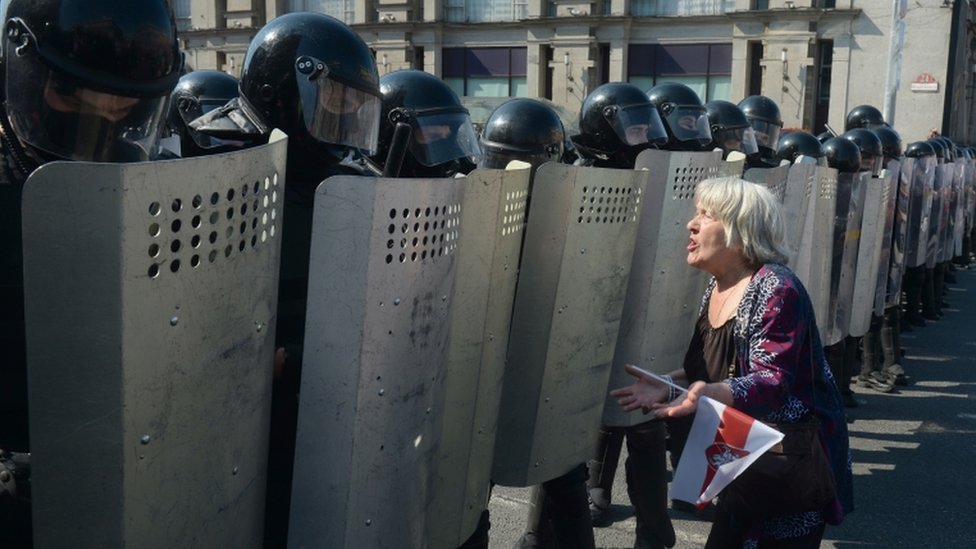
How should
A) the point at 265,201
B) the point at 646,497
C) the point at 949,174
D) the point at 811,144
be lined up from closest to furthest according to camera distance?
1. the point at 265,201
2. the point at 646,497
3. the point at 811,144
4. the point at 949,174

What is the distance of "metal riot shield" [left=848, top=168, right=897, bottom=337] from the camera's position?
6.36m

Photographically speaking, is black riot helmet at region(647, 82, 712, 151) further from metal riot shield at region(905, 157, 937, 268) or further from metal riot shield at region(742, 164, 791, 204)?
metal riot shield at region(905, 157, 937, 268)

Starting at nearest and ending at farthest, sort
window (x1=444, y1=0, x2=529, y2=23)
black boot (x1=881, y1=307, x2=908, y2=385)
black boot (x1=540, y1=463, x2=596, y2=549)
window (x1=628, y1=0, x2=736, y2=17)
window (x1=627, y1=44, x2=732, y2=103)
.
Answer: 1. black boot (x1=540, y1=463, x2=596, y2=549)
2. black boot (x1=881, y1=307, x2=908, y2=385)
3. window (x1=628, y1=0, x2=736, y2=17)
4. window (x1=627, y1=44, x2=732, y2=103)
5. window (x1=444, y1=0, x2=529, y2=23)

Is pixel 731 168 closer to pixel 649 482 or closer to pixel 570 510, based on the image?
pixel 649 482

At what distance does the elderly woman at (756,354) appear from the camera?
8.52 ft

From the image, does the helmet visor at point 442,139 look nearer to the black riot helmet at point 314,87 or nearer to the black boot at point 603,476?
the black riot helmet at point 314,87

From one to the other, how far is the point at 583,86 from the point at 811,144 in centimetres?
2684

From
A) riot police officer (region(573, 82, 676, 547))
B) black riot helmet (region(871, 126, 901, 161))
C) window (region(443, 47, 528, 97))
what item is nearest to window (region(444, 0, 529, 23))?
window (region(443, 47, 528, 97))

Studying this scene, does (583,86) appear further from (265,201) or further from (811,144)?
(265,201)

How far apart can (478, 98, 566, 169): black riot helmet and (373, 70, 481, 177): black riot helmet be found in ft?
0.93

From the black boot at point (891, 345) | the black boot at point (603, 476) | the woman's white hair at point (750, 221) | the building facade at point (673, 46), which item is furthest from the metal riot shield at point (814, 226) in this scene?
the building facade at point (673, 46)

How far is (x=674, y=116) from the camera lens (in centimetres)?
575

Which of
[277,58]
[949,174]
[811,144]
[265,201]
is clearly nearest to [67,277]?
[265,201]

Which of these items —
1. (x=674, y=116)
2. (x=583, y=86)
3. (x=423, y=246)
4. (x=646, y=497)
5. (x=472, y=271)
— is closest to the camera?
(x=423, y=246)
